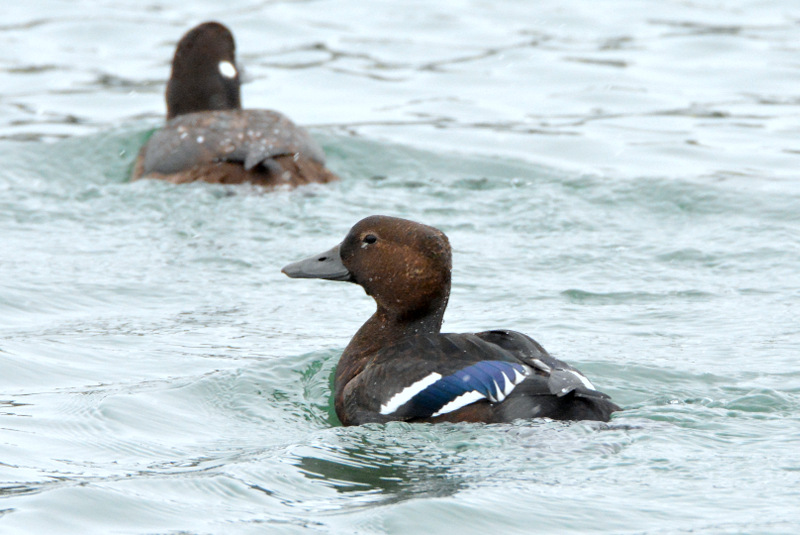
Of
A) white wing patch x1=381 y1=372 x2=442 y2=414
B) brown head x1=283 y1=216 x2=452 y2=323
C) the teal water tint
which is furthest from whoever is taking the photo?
brown head x1=283 y1=216 x2=452 y2=323

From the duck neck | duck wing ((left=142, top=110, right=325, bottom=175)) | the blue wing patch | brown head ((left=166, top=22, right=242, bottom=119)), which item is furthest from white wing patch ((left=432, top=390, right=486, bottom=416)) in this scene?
brown head ((left=166, top=22, right=242, bottom=119))

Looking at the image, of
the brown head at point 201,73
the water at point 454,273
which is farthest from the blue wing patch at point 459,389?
the brown head at point 201,73

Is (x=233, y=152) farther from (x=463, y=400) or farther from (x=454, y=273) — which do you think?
(x=463, y=400)

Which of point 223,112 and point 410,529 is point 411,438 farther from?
point 223,112

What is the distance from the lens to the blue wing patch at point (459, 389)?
16.5ft

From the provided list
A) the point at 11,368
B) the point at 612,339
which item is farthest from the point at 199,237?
the point at 612,339

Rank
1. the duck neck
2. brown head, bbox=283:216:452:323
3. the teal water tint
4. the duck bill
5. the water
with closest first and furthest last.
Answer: the teal water tint < the water < brown head, bbox=283:216:452:323 < the duck neck < the duck bill

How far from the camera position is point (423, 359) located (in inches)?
205

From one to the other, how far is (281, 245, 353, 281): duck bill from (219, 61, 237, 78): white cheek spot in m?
4.92

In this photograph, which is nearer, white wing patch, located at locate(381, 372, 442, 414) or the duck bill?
white wing patch, located at locate(381, 372, 442, 414)

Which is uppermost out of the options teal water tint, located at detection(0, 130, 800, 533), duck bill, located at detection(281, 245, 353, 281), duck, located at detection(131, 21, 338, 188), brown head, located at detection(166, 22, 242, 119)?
brown head, located at detection(166, 22, 242, 119)

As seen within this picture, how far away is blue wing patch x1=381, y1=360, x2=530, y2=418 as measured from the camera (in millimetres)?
5031

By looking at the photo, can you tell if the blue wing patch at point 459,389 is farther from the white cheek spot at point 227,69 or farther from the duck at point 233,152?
the white cheek spot at point 227,69

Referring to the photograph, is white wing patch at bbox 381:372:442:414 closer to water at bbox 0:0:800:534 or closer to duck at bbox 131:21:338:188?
water at bbox 0:0:800:534
